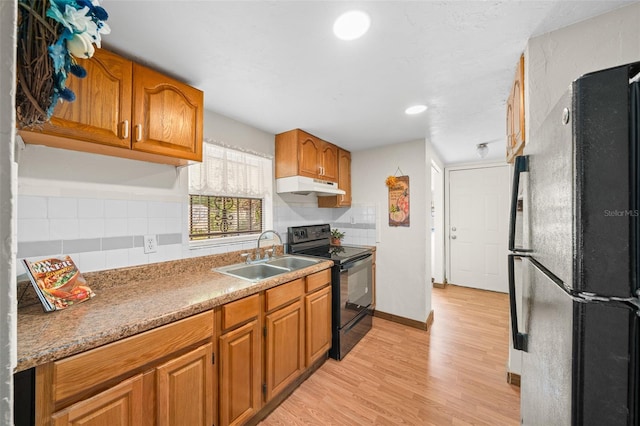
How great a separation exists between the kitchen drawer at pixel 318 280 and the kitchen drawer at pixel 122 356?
890 millimetres

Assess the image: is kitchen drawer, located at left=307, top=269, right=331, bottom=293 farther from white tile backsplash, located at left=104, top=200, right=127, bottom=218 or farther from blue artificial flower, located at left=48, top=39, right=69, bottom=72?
blue artificial flower, located at left=48, top=39, right=69, bottom=72

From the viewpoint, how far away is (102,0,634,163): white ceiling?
1.03 metres

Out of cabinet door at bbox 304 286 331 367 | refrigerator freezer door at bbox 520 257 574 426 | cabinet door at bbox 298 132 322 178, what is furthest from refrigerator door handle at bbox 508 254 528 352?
cabinet door at bbox 298 132 322 178

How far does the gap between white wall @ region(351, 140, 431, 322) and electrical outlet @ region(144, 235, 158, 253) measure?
7.96 feet

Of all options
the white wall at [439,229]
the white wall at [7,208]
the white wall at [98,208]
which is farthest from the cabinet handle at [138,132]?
the white wall at [439,229]

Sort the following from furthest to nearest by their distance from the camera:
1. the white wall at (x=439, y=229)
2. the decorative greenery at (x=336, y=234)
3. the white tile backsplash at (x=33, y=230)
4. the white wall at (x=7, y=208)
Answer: the white wall at (x=439, y=229) → the decorative greenery at (x=336, y=234) → the white tile backsplash at (x=33, y=230) → the white wall at (x=7, y=208)

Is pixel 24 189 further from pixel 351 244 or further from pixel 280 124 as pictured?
pixel 351 244

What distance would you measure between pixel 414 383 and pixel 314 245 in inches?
63.8

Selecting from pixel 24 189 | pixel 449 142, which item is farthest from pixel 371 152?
pixel 24 189

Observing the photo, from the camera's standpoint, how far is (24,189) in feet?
3.87

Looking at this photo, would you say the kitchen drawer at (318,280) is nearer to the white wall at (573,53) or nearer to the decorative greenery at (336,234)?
the decorative greenery at (336,234)

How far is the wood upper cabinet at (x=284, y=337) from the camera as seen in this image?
5.26 ft

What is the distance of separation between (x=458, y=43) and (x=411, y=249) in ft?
7.02

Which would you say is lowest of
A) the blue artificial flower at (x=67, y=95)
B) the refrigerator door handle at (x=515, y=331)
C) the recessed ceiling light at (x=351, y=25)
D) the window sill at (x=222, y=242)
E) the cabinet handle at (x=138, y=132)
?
the refrigerator door handle at (x=515, y=331)
